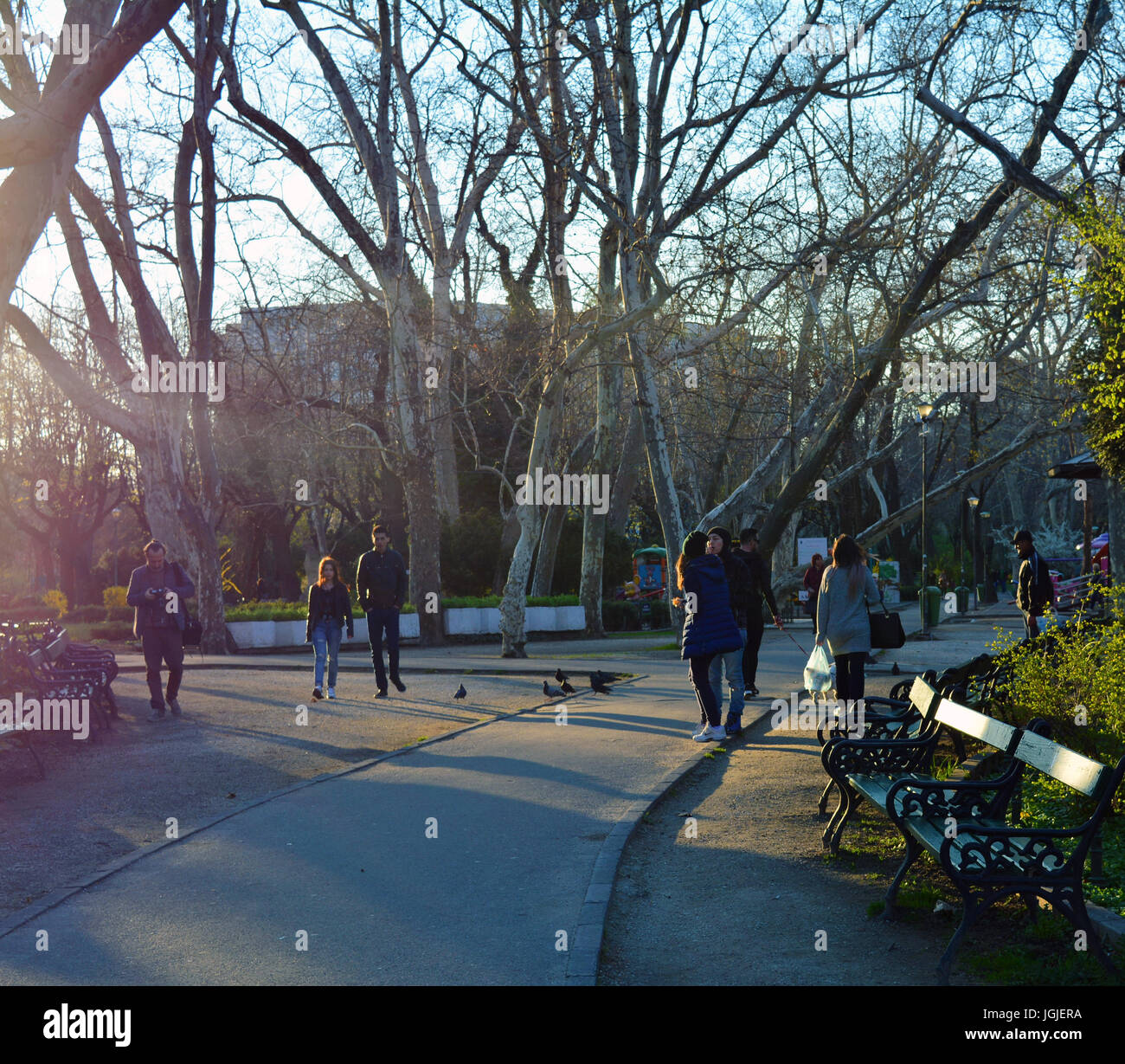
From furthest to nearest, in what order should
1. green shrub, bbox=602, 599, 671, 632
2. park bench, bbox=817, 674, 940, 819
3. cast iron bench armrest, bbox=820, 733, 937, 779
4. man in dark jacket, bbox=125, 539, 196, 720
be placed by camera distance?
green shrub, bbox=602, 599, 671, 632
man in dark jacket, bbox=125, 539, 196, 720
park bench, bbox=817, 674, 940, 819
cast iron bench armrest, bbox=820, 733, 937, 779

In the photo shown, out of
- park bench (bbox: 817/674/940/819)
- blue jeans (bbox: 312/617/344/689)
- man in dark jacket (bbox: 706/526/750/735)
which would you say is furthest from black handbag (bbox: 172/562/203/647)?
park bench (bbox: 817/674/940/819)

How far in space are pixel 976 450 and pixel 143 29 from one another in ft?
60.6

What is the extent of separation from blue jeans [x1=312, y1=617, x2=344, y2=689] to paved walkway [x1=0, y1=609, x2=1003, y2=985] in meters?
5.03

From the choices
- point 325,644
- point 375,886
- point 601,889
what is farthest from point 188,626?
point 601,889

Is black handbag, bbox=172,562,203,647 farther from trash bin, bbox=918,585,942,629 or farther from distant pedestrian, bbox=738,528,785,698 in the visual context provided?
trash bin, bbox=918,585,942,629

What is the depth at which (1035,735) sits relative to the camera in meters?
5.32

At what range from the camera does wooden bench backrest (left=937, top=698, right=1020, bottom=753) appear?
5650mm

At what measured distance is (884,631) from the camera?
11.0 m

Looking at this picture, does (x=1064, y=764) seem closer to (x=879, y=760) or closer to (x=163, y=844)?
(x=879, y=760)

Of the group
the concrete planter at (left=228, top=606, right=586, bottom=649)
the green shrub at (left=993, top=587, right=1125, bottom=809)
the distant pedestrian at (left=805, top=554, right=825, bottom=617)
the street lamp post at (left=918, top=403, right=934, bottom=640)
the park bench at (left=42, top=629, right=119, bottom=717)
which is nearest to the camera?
the green shrub at (left=993, top=587, right=1125, bottom=809)

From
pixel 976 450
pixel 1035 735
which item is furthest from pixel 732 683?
pixel 976 450

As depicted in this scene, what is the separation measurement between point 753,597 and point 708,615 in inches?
120
